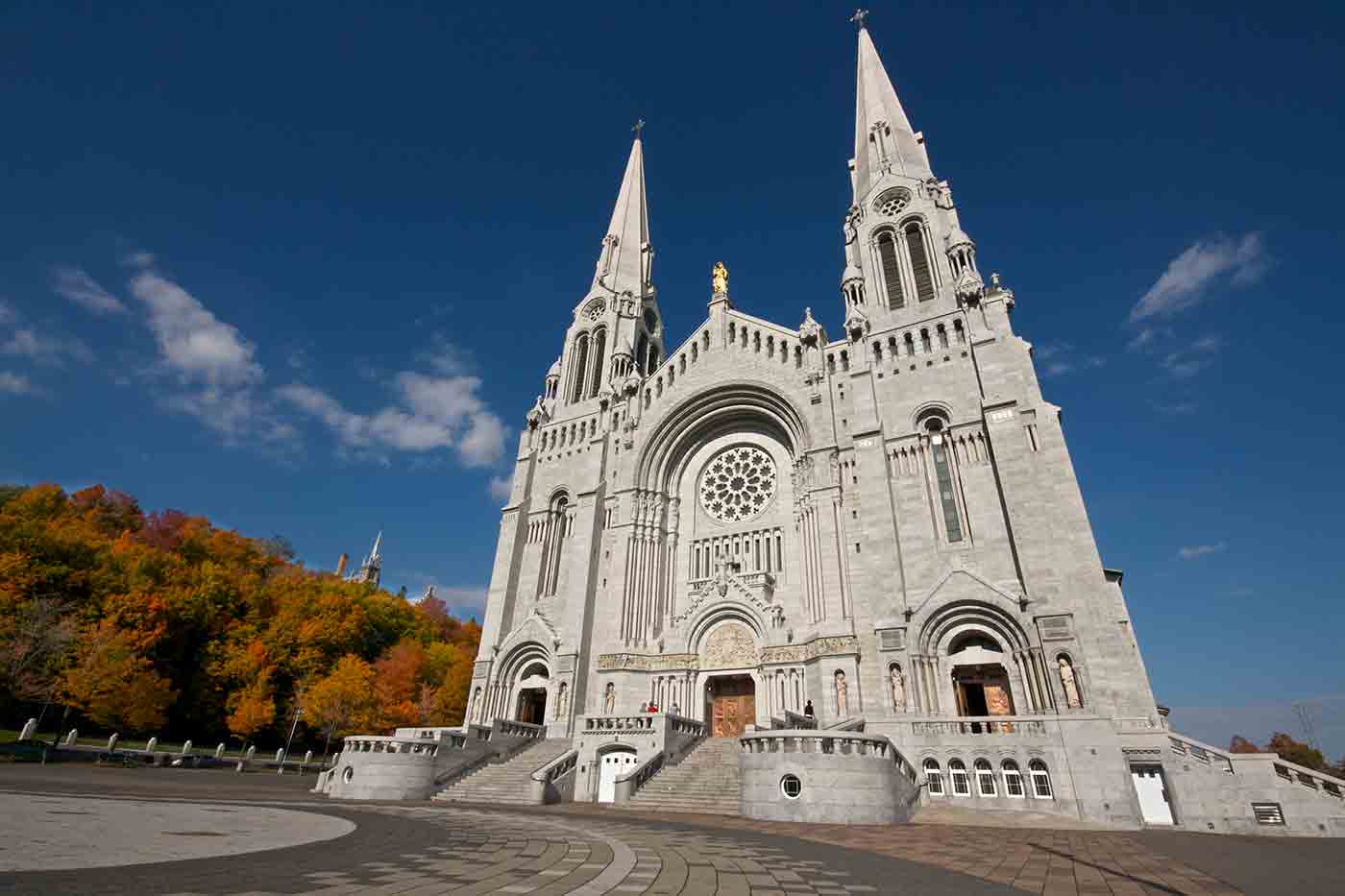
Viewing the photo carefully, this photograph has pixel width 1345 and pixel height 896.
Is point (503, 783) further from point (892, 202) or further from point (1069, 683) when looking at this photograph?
point (892, 202)

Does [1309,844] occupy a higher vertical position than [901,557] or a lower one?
lower

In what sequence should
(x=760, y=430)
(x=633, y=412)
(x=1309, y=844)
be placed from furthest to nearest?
(x=633, y=412)
(x=760, y=430)
(x=1309, y=844)

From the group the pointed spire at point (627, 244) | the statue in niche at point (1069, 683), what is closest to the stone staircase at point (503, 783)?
the statue in niche at point (1069, 683)

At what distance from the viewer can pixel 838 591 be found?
2300 cm

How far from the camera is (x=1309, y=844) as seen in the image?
463 inches

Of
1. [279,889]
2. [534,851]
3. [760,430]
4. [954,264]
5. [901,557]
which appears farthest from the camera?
[760,430]

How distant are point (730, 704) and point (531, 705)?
32.9 feet

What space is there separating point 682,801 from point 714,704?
8762mm

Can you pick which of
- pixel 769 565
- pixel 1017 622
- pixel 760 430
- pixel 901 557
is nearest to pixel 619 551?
pixel 769 565

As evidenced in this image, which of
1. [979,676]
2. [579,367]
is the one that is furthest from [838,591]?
[579,367]

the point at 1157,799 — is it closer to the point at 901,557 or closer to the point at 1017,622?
the point at 1017,622

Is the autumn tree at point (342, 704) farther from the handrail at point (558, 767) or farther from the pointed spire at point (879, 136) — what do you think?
the pointed spire at point (879, 136)

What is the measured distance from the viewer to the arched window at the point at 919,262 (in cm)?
2748

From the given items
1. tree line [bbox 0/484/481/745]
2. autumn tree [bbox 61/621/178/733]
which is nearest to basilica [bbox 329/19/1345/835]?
tree line [bbox 0/484/481/745]
